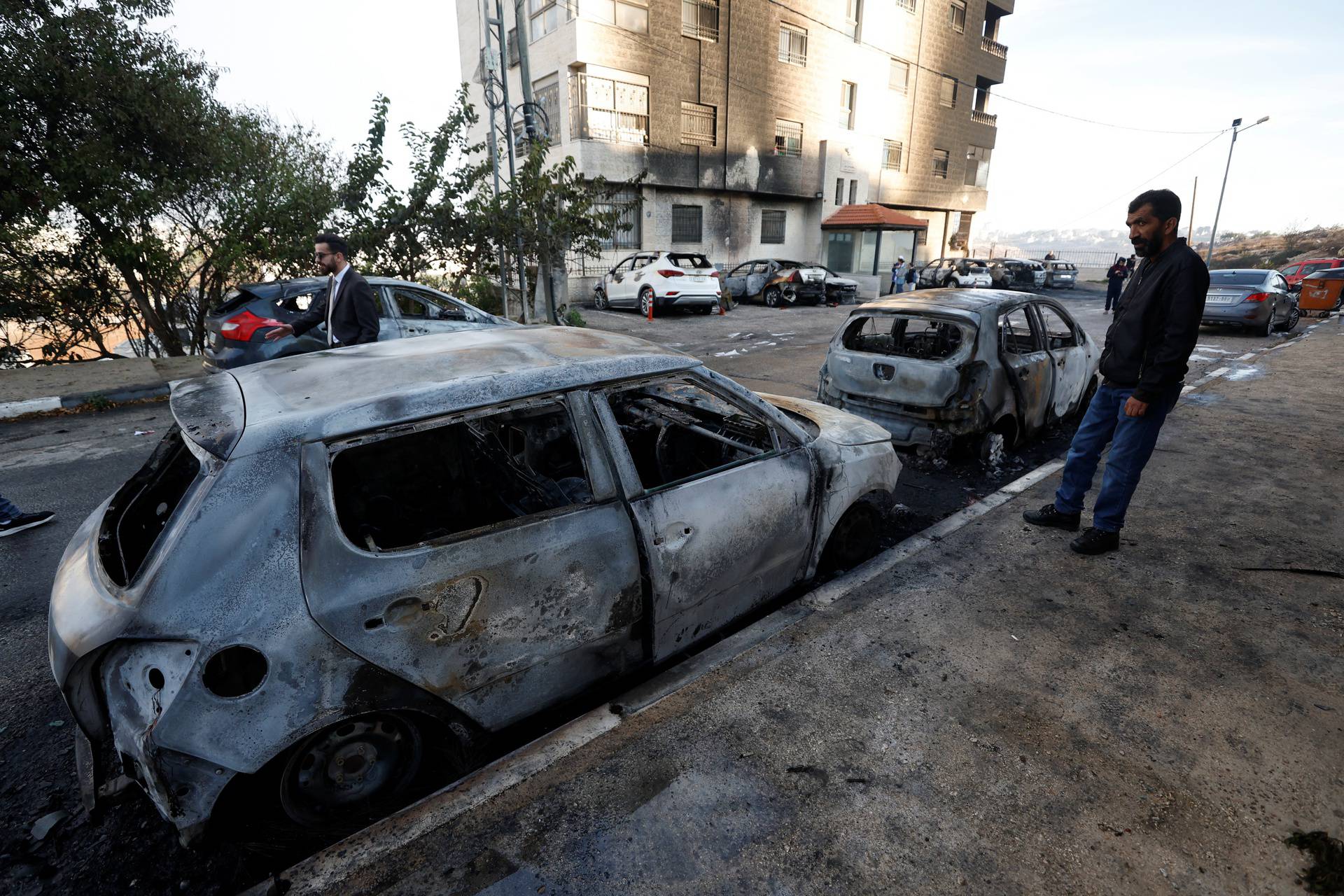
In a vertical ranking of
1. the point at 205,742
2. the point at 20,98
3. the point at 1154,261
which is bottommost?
the point at 205,742

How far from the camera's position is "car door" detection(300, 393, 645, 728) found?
201cm

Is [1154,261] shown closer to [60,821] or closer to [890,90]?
[60,821]

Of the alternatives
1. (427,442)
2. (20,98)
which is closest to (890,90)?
(20,98)

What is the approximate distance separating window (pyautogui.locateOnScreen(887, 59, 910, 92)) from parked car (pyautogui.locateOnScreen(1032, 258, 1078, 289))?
10.7 m

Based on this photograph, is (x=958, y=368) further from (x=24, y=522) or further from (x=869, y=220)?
(x=869, y=220)

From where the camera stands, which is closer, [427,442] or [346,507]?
[346,507]

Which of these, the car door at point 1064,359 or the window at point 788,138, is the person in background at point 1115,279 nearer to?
the window at point 788,138

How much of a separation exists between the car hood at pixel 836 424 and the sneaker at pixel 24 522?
5.13 m

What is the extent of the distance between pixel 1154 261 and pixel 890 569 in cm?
231

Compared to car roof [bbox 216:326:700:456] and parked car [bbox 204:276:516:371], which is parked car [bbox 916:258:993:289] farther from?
car roof [bbox 216:326:700:456]

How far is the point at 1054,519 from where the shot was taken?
434 cm

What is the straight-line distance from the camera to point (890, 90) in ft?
101

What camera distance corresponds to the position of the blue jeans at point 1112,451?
372 centimetres

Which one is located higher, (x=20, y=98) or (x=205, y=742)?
(x=20, y=98)
